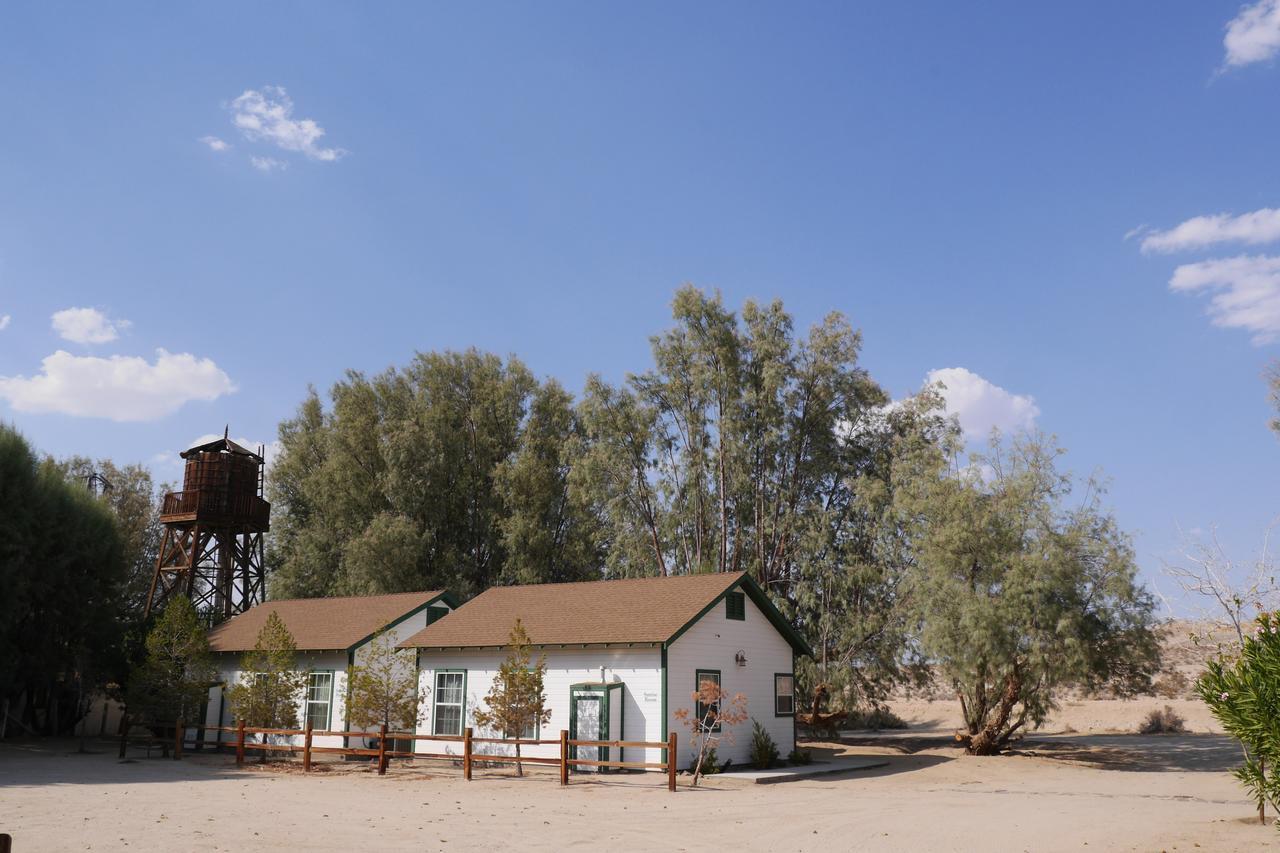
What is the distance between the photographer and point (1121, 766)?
26.0 m

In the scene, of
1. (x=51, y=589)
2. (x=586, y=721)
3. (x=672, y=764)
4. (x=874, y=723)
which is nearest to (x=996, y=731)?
(x=586, y=721)

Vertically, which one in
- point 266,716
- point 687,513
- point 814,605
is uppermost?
point 687,513

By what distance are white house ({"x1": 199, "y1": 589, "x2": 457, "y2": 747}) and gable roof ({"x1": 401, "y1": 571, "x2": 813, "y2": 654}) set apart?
1249mm

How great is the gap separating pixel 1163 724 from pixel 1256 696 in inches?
1448

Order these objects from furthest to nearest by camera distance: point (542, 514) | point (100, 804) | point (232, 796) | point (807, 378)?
1. point (542, 514)
2. point (807, 378)
3. point (232, 796)
4. point (100, 804)

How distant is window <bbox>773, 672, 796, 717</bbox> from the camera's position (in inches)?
977

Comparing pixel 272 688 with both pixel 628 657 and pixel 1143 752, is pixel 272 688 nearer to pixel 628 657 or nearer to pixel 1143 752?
pixel 628 657

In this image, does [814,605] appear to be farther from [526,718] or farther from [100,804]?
[100,804]

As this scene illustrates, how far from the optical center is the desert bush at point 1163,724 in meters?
40.2

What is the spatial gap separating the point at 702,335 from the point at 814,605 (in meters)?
10.9

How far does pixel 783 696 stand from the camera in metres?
25.2

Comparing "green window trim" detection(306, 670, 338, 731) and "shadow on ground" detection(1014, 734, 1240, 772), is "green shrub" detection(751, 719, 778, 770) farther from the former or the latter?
"green window trim" detection(306, 670, 338, 731)

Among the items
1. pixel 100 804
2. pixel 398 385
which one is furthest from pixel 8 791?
pixel 398 385

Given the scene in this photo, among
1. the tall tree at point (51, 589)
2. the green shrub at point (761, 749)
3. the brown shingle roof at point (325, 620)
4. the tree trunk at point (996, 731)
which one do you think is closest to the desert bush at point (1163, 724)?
the tree trunk at point (996, 731)
